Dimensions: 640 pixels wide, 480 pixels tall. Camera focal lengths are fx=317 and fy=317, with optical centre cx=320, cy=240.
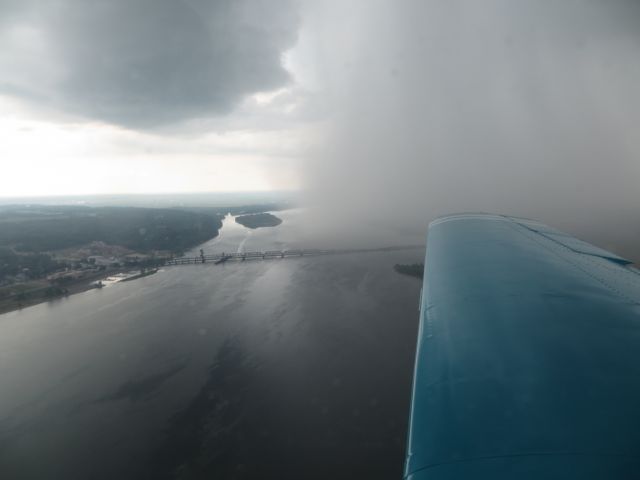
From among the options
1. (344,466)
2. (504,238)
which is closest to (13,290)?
(344,466)

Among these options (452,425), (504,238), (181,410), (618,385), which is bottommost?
(181,410)

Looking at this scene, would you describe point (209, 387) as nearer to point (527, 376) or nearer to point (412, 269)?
point (527, 376)

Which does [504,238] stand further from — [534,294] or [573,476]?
[573,476]

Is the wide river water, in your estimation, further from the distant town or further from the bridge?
the bridge

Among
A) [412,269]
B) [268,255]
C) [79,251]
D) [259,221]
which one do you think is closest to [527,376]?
[412,269]

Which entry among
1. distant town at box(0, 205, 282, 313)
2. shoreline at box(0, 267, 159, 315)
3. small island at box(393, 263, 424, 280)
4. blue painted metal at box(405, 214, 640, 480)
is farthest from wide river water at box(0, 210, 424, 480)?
blue painted metal at box(405, 214, 640, 480)
